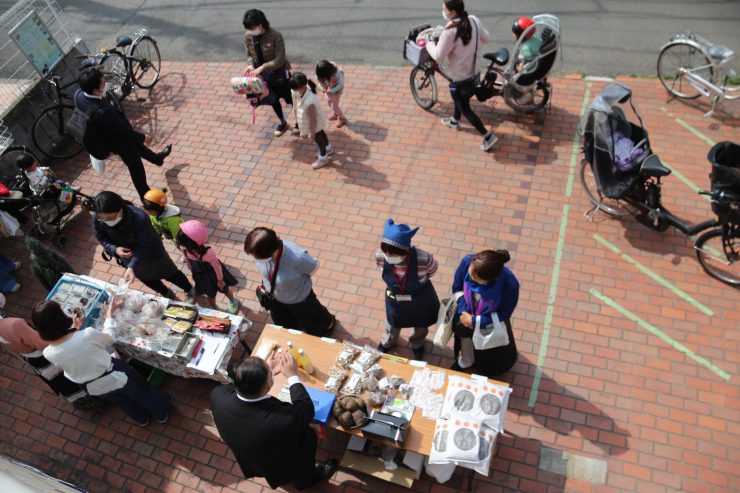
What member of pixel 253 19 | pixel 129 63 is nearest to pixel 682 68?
pixel 253 19

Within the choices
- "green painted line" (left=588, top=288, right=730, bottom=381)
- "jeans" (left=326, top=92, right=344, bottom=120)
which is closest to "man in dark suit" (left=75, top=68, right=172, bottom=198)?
"jeans" (left=326, top=92, right=344, bottom=120)

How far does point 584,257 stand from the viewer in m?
6.83

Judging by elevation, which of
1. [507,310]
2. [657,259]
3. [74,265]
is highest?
[507,310]

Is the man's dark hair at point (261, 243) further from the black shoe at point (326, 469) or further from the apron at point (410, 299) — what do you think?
the black shoe at point (326, 469)

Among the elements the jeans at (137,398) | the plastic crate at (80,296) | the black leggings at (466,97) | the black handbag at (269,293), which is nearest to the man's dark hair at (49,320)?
the jeans at (137,398)

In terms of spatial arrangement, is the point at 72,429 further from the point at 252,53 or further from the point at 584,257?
the point at 584,257

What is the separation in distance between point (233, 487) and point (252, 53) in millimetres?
6057

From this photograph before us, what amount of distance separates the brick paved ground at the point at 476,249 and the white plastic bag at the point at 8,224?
0.51 metres

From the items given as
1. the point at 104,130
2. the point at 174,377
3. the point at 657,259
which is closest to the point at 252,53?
the point at 104,130

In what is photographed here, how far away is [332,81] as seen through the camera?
27.3 feet

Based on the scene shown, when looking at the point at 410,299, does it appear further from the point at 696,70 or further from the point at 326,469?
the point at 696,70

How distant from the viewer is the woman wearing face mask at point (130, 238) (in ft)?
18.5

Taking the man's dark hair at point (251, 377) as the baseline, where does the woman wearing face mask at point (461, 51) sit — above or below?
below

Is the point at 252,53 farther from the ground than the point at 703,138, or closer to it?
farther from the ground
